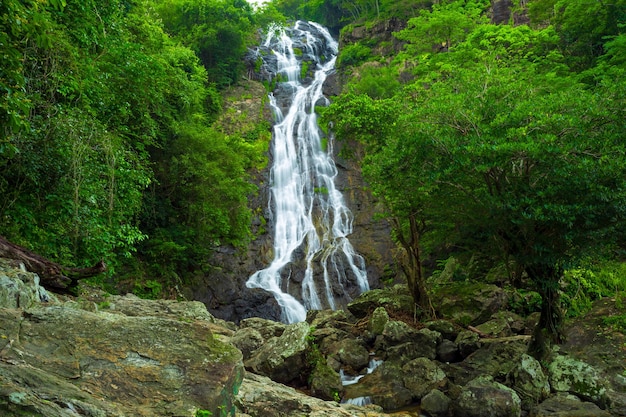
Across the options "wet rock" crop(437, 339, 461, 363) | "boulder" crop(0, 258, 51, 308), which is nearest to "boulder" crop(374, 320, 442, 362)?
"wet rock" crop(437, 339, 461, 363)

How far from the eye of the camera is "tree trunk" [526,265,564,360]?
391 inches

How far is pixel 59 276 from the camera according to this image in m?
6.36

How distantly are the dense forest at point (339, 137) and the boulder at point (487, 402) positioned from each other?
101 inches

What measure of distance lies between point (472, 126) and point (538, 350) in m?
5.39

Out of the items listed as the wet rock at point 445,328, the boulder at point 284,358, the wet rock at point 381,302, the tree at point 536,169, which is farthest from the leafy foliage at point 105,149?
the wet rock at point 445,328

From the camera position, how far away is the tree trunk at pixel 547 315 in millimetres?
9922

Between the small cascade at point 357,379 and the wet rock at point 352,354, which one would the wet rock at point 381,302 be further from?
the small cascade at point 357,379

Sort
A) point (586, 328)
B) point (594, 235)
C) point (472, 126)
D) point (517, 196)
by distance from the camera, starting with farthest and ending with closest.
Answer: point (586, 328)
point (472, 126)
point (517, 196)
point (594, 235)

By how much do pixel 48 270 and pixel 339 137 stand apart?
1210 centimetres

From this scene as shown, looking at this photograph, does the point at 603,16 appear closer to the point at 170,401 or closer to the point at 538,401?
the point at 538,401

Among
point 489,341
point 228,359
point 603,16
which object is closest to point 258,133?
point 603,16

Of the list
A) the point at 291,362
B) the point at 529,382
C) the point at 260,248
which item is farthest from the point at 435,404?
the point at 260,248

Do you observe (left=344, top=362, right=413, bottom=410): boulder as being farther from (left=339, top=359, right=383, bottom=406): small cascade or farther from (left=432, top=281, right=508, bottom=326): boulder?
(left=432, top=281, right=508, bottom=326): boulder

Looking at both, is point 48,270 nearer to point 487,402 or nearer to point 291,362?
point 291,362
